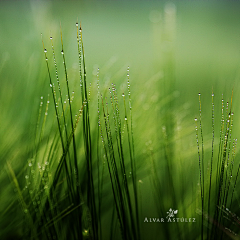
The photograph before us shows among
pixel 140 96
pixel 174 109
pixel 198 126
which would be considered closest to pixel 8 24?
pixel 140 96

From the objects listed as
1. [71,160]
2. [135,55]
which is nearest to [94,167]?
[71,160]

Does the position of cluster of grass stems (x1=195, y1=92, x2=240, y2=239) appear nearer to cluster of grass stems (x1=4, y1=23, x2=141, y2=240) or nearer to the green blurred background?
the green blurred background

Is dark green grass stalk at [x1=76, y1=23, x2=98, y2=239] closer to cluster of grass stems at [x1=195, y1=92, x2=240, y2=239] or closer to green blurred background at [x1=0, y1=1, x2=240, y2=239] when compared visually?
green blurred background at [x1=0, y1=1, x2=240, y2=239]

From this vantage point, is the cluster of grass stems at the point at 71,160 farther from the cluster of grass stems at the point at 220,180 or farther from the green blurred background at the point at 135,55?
the cluster of grass stems at the point at 220,180

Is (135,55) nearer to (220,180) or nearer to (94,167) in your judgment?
(94,167)

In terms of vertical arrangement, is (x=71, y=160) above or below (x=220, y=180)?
above

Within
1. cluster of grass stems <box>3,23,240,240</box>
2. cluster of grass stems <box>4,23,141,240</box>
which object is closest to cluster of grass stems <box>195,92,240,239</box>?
cluster of grass stems <box>3,23,240,240</box>

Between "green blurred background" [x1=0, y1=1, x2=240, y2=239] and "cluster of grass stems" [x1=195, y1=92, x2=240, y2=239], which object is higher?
"green blurred background" [x1=0, y1=1, x2=240, y2=239]

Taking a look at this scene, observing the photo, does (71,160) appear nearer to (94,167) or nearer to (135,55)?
(94,167)

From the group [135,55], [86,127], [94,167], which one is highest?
[135,55]
